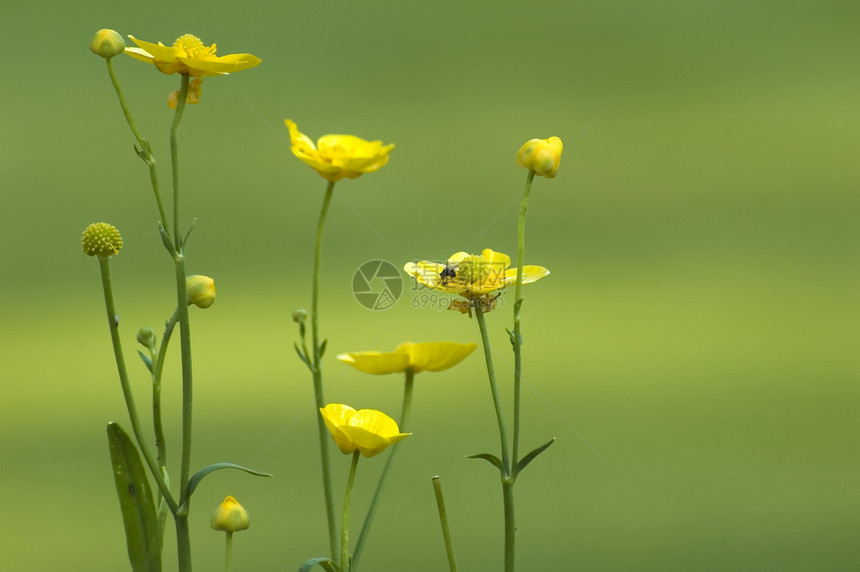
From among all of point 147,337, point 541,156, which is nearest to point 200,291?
point 147,337

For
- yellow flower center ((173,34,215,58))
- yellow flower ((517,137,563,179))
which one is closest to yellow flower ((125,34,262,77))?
yellow flower center ((173,34,215,58))

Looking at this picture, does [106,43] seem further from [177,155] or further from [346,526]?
[346,526]

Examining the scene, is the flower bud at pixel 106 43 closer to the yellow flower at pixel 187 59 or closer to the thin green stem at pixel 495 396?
the yellow flower at pixel 187 59

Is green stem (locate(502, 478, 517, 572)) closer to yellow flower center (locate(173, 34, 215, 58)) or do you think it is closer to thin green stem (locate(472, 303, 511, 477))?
thin green stem (locate(472, 303, 511, 477))

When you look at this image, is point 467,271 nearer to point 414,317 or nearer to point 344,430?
point 344,430

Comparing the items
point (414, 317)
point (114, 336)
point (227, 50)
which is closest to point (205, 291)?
point (114, 336)

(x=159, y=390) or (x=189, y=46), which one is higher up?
(x=189, y=46)
